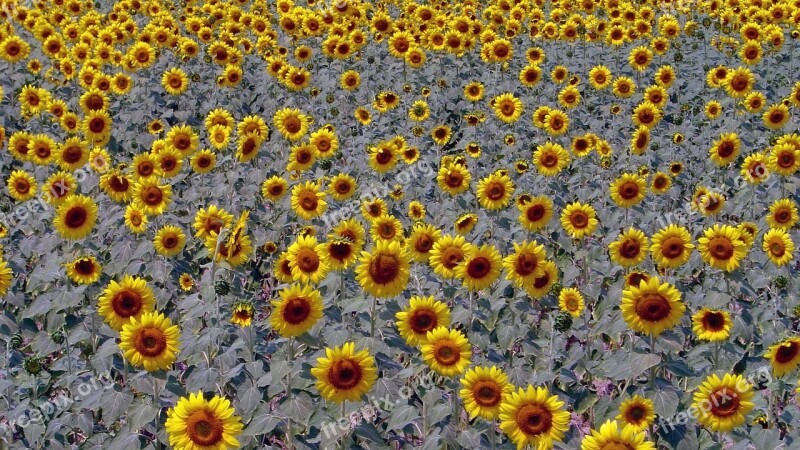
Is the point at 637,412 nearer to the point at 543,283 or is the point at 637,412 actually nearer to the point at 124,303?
the point at 543,283

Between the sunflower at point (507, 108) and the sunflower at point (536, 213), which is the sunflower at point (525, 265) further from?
the sunflower at point (507, 108)

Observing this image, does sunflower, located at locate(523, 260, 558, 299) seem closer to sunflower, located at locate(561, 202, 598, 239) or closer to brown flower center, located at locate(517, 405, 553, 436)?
sunflower, located at locate(561, 202, 598, 239)

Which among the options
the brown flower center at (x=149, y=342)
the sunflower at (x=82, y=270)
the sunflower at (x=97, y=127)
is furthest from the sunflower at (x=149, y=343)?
the sunflower at (x=97, y=127)

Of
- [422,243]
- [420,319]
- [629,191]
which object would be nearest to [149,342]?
[420,319]

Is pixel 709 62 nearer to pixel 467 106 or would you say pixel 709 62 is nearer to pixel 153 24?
pixel 467 106

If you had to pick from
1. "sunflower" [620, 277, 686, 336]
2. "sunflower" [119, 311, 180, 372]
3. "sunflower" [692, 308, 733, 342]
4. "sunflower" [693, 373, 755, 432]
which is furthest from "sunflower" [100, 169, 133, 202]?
"sunflower" [693, 373, 755, 432]

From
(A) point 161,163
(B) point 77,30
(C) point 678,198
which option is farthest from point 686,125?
(B) point 77,30
